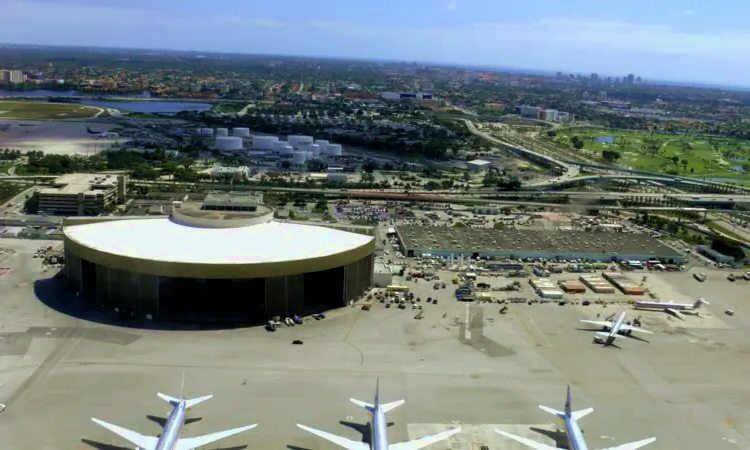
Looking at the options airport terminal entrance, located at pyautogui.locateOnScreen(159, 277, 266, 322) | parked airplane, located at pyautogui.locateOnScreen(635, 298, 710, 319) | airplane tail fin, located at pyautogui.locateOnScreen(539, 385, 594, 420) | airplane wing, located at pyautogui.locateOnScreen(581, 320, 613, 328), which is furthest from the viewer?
parked airplane, located at pyautogui.locateOnScreen(635, 298, 710, 319)

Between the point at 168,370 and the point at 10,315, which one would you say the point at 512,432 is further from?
the point at 10,315

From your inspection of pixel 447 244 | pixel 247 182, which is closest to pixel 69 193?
pixel 247 182

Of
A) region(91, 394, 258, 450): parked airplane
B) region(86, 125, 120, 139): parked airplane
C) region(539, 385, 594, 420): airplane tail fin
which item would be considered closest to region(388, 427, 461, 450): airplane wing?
region(539, 385, 594, 420): airplane tail fin

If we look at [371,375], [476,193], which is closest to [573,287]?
[371,375]

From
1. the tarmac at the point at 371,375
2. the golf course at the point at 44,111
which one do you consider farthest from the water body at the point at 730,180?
the golf course at the point at 44,111

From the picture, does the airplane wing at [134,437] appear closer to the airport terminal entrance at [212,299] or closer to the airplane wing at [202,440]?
the airplane wing at [202,440]

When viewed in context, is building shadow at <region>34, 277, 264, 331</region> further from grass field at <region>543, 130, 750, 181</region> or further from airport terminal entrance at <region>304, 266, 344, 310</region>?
grass field at <region>543, 130, 750, 181</region>

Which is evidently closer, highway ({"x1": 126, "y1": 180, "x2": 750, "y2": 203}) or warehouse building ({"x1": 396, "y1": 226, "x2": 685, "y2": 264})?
warehouse building ({"x1": 396, "y1": 226, "x2": 685, "y2": 264})
